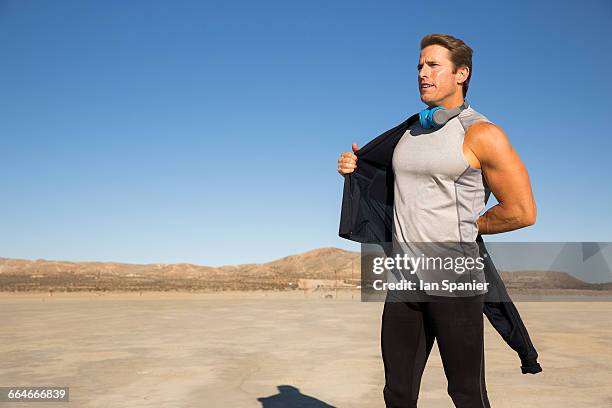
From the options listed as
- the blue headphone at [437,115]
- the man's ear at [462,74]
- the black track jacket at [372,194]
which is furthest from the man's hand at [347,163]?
the man's ear at [462,74]

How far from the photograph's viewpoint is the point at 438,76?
232 centimetres

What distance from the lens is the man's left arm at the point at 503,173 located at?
2.10 m

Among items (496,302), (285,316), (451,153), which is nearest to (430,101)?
(451,153)

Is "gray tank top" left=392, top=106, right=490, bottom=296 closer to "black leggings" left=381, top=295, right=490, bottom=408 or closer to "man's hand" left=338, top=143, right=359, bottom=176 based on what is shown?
"black leggings" left=381, top=295, right=490, bottom=408

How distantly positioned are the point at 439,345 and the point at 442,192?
0.56 m

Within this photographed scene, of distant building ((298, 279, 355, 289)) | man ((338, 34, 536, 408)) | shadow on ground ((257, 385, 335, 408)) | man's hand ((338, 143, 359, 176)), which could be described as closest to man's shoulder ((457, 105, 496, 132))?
man ((338, 34, 536, 408))

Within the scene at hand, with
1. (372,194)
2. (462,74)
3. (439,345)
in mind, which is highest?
(462,74)

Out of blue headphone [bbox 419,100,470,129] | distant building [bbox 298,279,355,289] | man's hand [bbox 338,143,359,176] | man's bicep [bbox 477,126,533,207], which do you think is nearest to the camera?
man's bicep [bbox 477,126,533,207]

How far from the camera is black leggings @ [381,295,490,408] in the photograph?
→ 7.02ft

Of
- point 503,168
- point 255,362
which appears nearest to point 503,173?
point 503,168

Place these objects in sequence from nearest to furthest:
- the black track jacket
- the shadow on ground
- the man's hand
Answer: the black track jacket
the man's hand
the shadow on ground

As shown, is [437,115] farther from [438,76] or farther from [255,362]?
[255,362]

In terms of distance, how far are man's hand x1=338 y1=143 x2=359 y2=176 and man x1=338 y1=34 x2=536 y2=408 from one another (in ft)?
0.99

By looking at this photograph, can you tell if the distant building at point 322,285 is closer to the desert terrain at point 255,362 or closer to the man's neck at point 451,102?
the desert terrain at point 255,362
